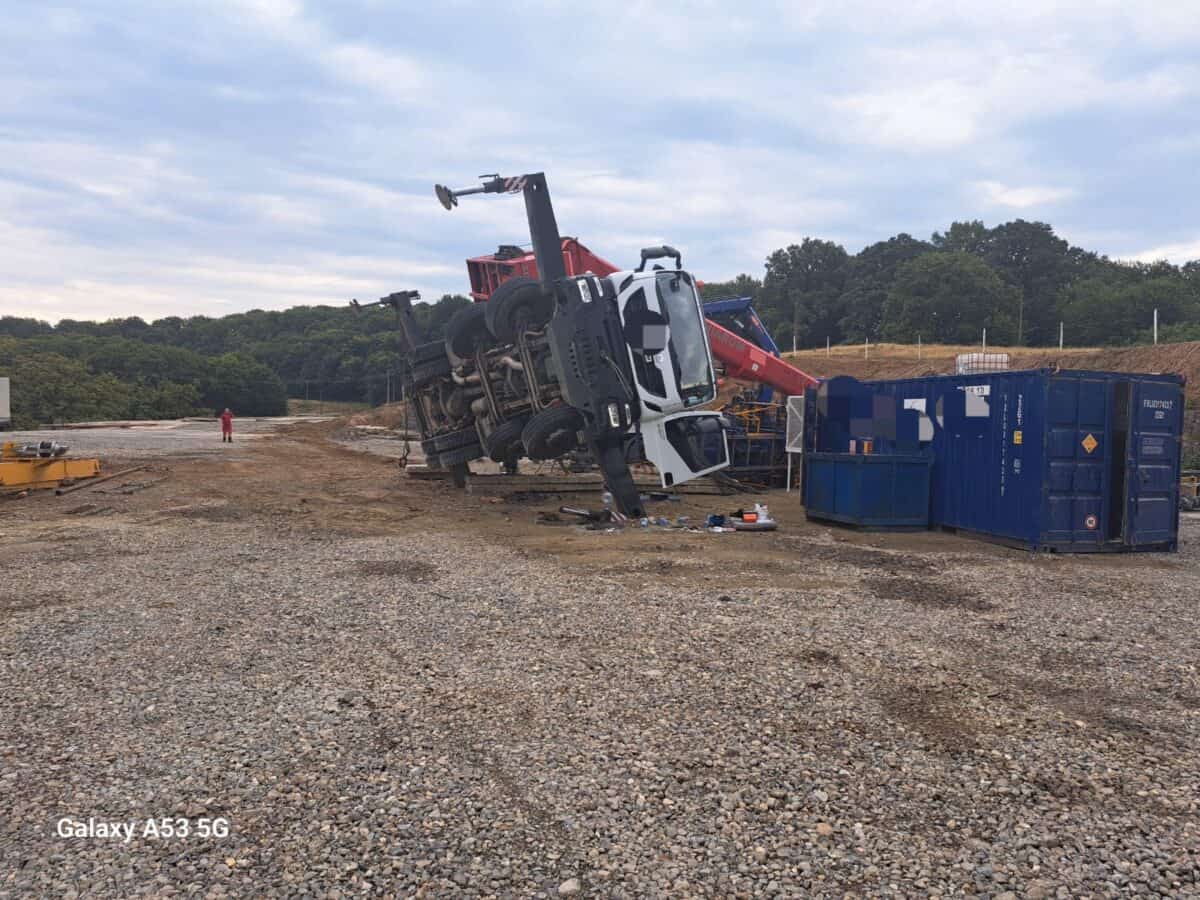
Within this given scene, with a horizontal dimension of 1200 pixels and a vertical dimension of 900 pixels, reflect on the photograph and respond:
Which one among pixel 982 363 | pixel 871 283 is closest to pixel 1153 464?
pixel 982 363

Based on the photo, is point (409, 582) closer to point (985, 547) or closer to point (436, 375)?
point (436, 375)

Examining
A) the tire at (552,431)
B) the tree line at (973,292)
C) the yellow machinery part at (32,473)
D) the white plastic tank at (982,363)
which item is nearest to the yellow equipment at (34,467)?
the yellow machinery part at (32,473)

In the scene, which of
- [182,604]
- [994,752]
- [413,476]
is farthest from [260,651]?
[413,476]

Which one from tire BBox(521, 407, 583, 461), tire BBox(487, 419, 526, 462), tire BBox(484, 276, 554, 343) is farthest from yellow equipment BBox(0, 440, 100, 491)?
tire BBox(521, 407, 583, 461)

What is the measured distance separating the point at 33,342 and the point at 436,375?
223ft

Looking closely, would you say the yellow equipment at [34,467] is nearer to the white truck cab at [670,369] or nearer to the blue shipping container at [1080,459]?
the white truck cab at [670,369]

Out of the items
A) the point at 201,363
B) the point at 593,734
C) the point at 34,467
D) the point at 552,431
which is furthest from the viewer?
the point at 201,363

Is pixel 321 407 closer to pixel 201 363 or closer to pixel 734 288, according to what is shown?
pixel 201 363

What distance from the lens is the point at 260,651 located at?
5688 mm

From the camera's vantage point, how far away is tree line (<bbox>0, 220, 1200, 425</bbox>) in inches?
1962

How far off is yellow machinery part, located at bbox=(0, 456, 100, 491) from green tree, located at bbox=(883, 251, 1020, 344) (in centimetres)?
5359

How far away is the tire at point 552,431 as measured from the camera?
11859 mm

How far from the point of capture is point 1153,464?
1067 cm

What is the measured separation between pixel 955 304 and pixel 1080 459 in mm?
51974
